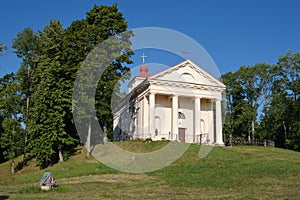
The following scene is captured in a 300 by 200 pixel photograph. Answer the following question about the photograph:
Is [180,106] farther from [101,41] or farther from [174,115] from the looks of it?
[101,41]

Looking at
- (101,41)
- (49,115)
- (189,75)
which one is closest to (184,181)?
(49,115)

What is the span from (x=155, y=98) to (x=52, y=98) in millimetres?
11206

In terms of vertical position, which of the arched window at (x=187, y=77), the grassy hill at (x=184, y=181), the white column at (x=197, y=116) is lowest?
the grassy hill at (x=184, y=181)

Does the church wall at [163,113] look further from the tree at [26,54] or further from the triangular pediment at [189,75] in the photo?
the tree at [26,54]

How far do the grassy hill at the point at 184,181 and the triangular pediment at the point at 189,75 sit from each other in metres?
9.80

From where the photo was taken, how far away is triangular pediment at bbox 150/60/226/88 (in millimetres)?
34812

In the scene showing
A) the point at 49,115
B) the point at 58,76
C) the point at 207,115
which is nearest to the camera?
the point at 49,115

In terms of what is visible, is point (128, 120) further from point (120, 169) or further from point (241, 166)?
point (241, 166)

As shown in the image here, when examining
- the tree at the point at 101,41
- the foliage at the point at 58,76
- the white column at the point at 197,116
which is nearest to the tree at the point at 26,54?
the foliage at the point at 58,76

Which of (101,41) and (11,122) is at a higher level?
(101,41)

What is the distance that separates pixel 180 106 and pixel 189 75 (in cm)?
346

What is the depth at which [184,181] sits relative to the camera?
1631 cm

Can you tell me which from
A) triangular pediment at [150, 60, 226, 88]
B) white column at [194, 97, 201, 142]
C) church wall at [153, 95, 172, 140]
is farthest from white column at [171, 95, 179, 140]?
white column at [194, 97, 201, 142]

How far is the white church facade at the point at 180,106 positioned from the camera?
112 feet
